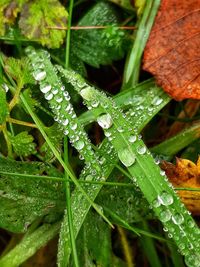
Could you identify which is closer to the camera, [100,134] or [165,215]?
[165,215]

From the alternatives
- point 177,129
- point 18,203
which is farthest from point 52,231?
point 177,129

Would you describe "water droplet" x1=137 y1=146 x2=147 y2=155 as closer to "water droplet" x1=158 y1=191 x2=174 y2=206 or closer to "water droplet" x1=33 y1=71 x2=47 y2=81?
"water droplet" x1=158 y1=191 x2=174 y2=206

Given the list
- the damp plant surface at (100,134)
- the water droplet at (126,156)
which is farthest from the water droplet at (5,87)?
the water droplet at (126,156)

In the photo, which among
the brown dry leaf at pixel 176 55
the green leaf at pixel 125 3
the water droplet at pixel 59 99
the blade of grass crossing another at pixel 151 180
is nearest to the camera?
the blade of grass crossing another at pixel 151 180

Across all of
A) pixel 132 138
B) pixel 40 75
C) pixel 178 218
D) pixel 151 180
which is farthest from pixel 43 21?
pixel 178 218

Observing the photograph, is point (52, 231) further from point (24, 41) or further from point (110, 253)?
point (24, 41)

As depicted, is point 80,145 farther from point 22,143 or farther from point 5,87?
point 5,87

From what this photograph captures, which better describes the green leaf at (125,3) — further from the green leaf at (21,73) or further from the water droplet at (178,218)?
the water droplet at (178,218)
